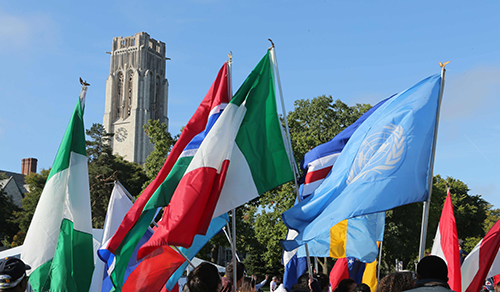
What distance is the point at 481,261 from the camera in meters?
6.89

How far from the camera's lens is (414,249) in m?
31.8

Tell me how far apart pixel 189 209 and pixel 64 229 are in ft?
10.1

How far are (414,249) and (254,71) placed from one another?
2738cm

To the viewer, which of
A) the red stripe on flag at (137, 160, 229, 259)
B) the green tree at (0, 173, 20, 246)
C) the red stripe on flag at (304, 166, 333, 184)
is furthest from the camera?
the green tree at (0, 173, 20, 246)

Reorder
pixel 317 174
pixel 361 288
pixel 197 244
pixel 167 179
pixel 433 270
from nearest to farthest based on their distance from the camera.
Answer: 1. pixel 433 270
2. pixel 361 288
3. pixel 167 179
4. pixel 197 244
5. pixel 317 174

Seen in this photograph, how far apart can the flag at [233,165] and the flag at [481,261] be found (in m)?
2.76

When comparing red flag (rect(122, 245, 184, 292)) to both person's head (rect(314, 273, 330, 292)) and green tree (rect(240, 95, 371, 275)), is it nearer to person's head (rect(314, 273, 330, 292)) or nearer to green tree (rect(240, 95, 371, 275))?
person's head (rect(314, 273, 330, 292))

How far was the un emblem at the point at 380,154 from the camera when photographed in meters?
6.20

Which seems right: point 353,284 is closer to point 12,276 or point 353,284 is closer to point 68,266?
point 12,276

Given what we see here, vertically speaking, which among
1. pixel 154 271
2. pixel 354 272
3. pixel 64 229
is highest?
pixel 64 229

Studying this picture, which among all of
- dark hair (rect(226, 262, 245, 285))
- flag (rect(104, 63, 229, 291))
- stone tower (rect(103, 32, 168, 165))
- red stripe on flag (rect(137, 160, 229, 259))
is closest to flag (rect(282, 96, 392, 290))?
dark hair (rect(226, 262, 245, 285))

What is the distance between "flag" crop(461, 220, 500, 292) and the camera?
668 centimetres

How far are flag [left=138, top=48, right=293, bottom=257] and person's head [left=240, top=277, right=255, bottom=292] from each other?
0.84 m

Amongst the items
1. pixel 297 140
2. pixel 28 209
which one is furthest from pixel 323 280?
pixel 28 209
